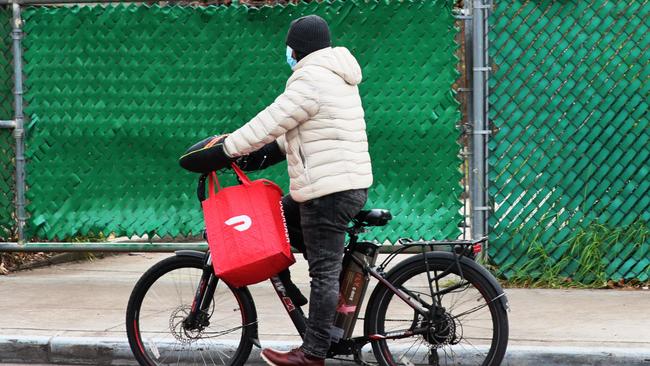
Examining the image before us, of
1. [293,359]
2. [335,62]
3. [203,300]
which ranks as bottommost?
[293,359]

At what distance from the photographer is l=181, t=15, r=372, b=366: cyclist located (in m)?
5.34

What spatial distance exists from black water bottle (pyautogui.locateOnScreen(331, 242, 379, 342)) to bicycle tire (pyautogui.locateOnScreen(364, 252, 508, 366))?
8 cm

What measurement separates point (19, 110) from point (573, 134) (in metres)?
4.07

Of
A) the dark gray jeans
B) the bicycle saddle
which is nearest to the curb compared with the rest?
the dark gray jeans

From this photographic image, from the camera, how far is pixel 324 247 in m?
5.44

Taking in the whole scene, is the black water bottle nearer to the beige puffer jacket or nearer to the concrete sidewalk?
the beige puffer jacket

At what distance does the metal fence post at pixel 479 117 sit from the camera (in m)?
7.95

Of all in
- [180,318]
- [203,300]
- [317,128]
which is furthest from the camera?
[180,318]

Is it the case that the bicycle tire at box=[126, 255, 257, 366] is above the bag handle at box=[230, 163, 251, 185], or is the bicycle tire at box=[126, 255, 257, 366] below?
below

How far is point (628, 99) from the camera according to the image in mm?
7938

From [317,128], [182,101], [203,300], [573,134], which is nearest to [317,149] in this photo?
[317,128]

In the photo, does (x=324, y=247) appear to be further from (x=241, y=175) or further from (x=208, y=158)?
(x=208, y=158)

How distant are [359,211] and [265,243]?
0.49m

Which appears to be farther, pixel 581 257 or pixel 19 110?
pixel 19 110
